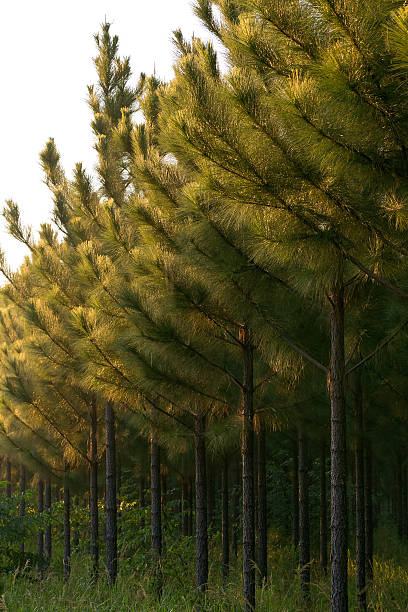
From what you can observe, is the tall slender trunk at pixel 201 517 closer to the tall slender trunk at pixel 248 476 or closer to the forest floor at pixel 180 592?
the forest floor at pixel 180 592

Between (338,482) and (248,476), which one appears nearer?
(338,482)

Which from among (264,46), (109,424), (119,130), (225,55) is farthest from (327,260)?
(109,424)

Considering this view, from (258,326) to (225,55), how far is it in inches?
112

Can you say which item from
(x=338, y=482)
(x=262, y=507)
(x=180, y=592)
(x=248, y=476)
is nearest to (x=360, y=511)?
(x=248, y=476)

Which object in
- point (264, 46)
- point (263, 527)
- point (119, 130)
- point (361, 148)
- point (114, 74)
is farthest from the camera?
point (114, 74)

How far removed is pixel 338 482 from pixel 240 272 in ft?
7.39

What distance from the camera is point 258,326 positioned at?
278 inches

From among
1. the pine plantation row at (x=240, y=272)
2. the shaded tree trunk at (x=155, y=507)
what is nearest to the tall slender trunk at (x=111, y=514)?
the pine plantation row at (x=240, y=272)

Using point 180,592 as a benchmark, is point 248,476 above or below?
above

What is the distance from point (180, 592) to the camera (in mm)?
9984

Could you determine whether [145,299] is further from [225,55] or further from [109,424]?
[109,424]

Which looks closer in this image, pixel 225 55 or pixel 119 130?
pixel 225 55

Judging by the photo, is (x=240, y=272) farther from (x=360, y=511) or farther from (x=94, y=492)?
(x=94, y=492)

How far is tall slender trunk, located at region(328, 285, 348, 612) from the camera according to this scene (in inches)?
228
